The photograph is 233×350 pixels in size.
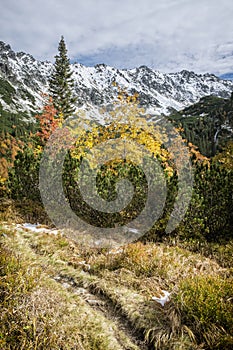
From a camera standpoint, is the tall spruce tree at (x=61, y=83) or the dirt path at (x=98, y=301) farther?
the tall spruce tree at (x=61, y=83)

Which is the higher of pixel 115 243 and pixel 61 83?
pixel 61 83

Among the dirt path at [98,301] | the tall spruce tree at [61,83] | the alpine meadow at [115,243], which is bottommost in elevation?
the dirt path at [98,301]

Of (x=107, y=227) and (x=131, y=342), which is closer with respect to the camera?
(x=131, y=342)

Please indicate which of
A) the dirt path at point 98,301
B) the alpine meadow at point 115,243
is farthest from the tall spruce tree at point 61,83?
the dirt path at point 98,301

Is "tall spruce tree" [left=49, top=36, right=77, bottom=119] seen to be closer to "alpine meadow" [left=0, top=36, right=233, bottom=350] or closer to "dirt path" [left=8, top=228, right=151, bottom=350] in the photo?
"alpine meadow" [left=0, top=36, right=233, bottom=350]

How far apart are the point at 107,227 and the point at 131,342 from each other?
4.57 meters

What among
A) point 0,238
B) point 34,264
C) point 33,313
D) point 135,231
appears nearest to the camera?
point 33,313

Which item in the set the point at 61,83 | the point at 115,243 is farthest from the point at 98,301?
the point at 61,83

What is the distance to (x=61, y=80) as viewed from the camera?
107 ft

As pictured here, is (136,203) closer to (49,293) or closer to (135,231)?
(135,231)

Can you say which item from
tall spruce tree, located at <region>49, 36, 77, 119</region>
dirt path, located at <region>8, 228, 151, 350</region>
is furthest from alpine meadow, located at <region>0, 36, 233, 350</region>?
tall spruce tree, located at <region>49, 36, 77, 119</region>

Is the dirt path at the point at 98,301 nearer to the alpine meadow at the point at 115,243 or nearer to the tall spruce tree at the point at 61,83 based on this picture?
the alpine meadow at the point at 115,243

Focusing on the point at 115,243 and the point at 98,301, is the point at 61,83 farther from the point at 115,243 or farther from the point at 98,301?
the point at 98,301

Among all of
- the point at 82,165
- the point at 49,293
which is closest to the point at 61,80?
the point at 82,165
